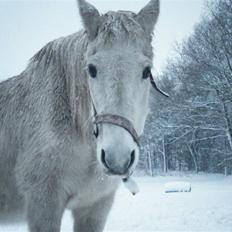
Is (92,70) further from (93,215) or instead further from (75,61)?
(93,215)

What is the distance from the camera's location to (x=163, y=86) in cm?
2234

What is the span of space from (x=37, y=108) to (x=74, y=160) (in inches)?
29.0

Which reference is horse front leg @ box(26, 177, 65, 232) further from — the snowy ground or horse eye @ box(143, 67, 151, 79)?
the snowy ground

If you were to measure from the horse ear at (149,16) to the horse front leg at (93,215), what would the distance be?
1914 mm

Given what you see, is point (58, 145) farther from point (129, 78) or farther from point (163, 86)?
point (163, 86)

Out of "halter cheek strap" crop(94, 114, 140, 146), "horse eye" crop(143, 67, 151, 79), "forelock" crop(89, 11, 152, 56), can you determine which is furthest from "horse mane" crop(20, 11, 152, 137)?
"halter cheek strap" crop(94, 114, 140, 146)

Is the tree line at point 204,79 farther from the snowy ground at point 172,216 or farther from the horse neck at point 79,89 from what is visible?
the horse neck at point 79,89

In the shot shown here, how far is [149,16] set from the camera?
3439 millimetres

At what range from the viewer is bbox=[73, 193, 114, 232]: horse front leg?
13.3 ft

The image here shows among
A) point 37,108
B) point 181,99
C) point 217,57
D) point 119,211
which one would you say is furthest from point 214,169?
point 37,108

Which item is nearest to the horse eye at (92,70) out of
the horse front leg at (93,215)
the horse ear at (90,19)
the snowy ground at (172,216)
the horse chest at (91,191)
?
the horse ear at (90,19)

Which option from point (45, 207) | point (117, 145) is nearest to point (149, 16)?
point (117, 145)

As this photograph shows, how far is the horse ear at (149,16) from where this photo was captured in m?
3.40

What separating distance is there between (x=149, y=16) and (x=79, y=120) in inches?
48.0
